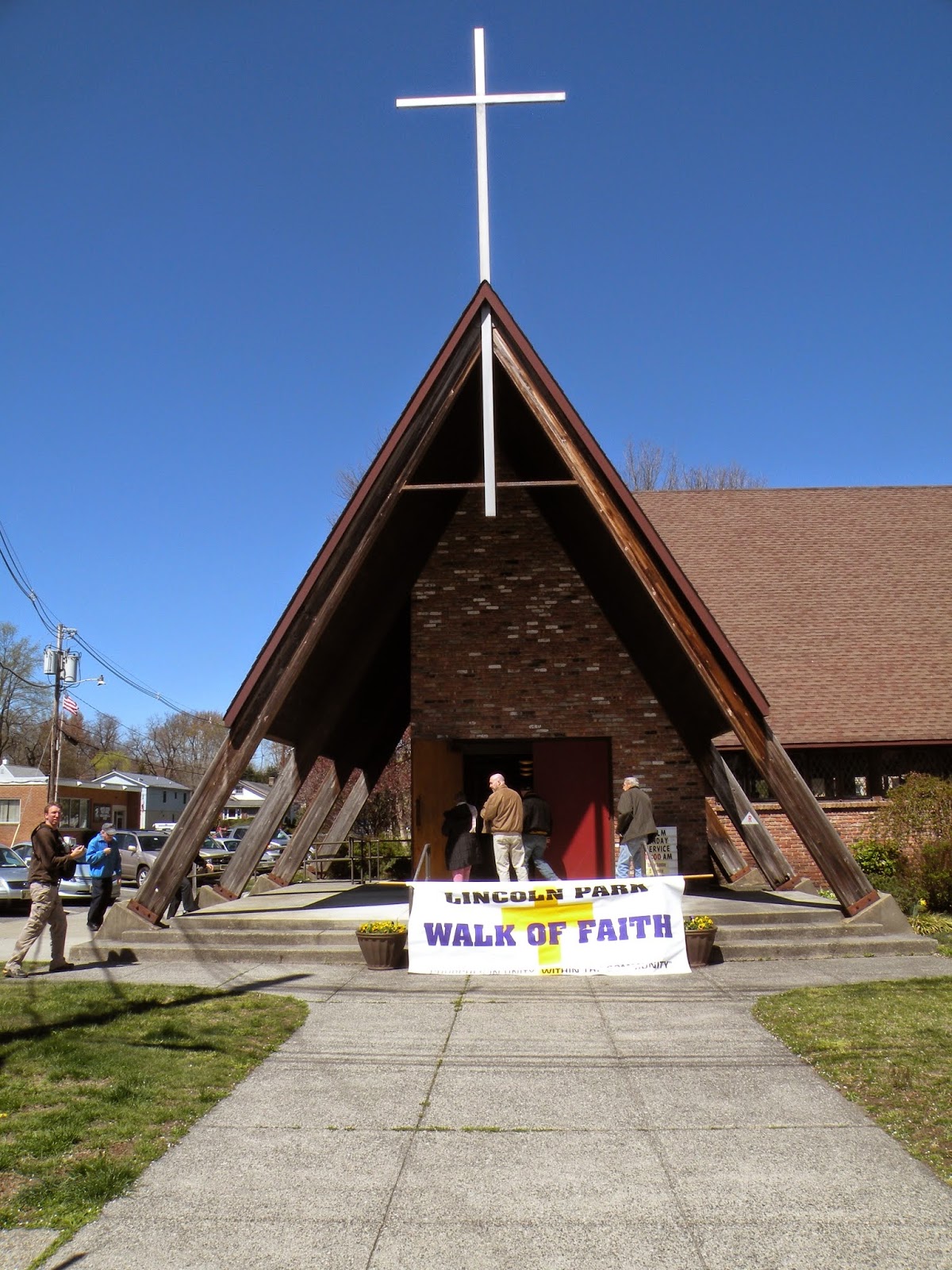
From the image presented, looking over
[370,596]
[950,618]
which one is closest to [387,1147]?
[370,596]

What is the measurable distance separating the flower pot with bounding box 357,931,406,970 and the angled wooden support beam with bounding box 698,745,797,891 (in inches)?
219

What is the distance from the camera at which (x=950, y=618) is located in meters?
19.8

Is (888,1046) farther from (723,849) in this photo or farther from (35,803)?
(35,803)

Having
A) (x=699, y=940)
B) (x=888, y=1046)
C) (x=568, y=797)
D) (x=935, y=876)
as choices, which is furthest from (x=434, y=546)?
(x=888, y=1046)

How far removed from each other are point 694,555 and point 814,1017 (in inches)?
583

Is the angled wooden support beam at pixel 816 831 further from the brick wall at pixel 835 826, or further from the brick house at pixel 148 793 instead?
the brick house at pixel 148 793

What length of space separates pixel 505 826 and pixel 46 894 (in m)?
5.07

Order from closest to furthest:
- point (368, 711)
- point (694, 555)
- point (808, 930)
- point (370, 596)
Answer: point (808, 930) → point (370, 596) → point (368, 711) → point (694, 555)

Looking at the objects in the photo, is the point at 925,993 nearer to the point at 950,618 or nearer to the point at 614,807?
the point at 614,807

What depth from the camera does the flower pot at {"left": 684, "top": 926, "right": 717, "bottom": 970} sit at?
10180mm

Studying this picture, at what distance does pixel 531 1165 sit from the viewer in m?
5.02

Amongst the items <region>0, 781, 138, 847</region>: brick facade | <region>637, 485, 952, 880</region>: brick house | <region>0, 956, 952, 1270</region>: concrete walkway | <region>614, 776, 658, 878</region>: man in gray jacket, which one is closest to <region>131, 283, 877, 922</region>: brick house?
<region>614, 776, 658, 878</region>: man in gray jacket

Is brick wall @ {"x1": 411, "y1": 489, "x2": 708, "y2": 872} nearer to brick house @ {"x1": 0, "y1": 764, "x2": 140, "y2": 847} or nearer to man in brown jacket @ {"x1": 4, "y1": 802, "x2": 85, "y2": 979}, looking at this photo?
man in brown jacket @ {"x1": 4, "y1": 802, "x2": 85, "y2": 979}

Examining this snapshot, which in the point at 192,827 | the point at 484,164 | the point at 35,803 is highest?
the point at 484,164
